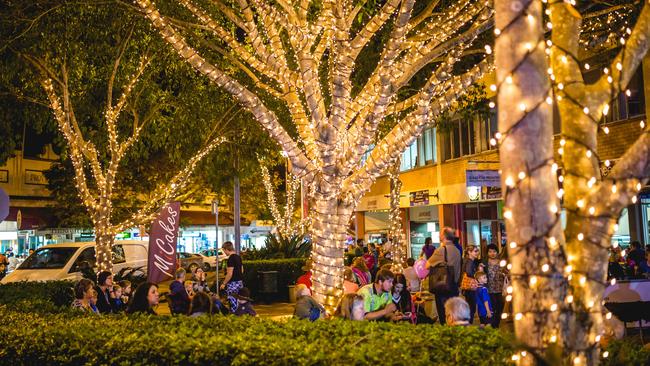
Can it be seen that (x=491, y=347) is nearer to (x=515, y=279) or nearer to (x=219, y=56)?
(x=515, y=279)

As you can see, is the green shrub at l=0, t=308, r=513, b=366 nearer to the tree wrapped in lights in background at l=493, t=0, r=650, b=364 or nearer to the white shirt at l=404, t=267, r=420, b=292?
the tree wrapped in lights in background at l=493, t=0, r=650, b=364

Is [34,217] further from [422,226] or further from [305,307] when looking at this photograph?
[305,307]

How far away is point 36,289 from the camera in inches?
498

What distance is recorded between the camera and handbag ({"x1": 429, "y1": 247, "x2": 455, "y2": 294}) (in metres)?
11.4

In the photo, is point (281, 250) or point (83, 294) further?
point (281, 250)

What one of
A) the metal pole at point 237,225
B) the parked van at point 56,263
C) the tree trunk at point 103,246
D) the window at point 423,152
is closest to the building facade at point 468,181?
the window at point 423,152

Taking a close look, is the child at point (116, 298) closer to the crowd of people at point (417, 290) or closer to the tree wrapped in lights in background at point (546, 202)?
the crowd of people at point (417, 290)

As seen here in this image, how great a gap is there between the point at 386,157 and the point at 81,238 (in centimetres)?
3631

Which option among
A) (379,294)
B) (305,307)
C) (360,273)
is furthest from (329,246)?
(360,273)

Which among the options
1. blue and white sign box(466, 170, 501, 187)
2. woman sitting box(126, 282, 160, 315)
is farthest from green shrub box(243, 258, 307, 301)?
woman sitting box(126, 282, 160, 315)

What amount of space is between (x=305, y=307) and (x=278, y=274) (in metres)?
11.6

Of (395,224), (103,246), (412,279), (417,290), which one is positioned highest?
(395,224)

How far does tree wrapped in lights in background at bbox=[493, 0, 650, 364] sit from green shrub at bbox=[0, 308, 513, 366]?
0.77 meters

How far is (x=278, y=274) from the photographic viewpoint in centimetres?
1977
